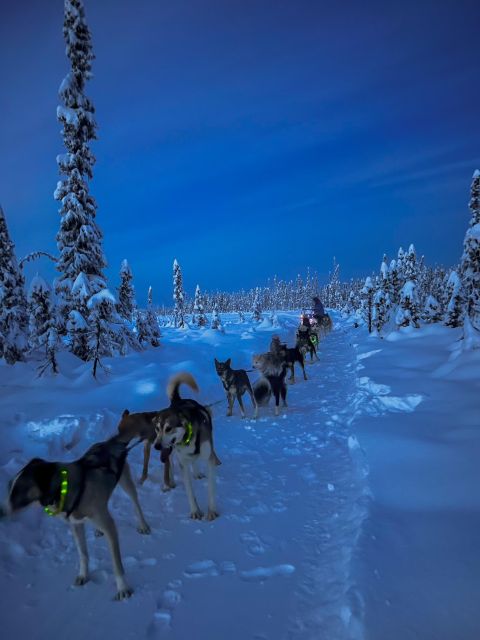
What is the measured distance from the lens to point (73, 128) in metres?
12.4

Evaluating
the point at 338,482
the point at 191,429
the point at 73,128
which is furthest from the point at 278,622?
the point at 73,128

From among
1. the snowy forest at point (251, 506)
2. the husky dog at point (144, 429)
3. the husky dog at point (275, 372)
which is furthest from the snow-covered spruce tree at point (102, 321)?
the husky dog at point (144, 429)

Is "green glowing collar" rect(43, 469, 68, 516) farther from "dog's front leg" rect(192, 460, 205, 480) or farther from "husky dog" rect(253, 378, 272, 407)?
"husky dog" rect(253, 378, 272, 407)

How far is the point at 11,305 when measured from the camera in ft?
56.6

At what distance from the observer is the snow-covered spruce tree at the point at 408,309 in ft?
80.8

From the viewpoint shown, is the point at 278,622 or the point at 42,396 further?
the point at 42,396

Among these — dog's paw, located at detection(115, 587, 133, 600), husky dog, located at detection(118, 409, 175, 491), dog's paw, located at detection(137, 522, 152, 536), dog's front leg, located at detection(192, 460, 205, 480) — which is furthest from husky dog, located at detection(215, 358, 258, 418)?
dog's paw, located at detection(115, 587, 133, 600)

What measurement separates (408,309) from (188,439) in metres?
24.2

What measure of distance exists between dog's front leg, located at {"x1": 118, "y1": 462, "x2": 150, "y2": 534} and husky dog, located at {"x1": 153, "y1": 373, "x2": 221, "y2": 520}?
478 millimetres

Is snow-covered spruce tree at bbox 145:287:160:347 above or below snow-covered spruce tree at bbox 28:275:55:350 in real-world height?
below

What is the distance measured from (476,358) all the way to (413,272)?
3128 centimetres

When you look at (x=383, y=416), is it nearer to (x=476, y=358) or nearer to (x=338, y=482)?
(x=338, y=482)

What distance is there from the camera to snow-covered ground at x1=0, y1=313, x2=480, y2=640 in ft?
9.77

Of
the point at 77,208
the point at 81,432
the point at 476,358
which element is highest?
the point at 77,208
